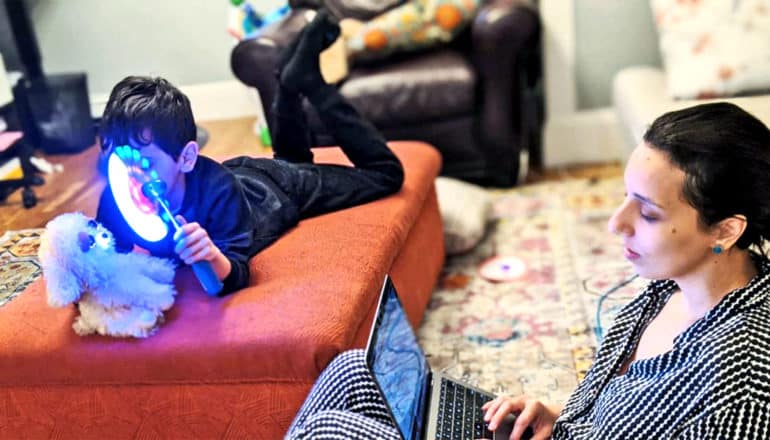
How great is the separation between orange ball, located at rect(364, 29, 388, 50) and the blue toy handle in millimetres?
1488

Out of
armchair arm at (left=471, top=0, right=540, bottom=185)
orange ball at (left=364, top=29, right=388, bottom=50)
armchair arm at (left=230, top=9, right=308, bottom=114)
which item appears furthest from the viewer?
orange ball at (left=364, top=29, right=388, bottom=50)

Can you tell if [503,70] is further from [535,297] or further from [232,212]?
[232,212]

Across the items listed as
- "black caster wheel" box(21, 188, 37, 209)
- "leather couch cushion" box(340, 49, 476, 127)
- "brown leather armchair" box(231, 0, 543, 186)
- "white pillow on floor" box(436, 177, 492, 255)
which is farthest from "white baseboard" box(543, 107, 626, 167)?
"black caster wheel" box(21, 188, 37, 209)

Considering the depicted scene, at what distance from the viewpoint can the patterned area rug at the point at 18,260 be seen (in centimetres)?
124

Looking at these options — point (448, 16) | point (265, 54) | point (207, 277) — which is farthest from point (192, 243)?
point (448, 16)

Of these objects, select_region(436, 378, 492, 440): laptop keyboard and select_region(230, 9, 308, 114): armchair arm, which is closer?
select_region(436, 378, 492, 440): laptop keyboard

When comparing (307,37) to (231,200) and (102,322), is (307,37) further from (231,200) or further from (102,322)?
(102,322)

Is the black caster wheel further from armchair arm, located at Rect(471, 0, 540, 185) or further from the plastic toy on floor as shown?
armchair arm, located at Rect(471, 0, 540, 185)

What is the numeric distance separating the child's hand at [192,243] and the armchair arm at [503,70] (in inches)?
60.4

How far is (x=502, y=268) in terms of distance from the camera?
225 centimetres

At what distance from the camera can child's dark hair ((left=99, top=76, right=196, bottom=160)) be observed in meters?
1.17

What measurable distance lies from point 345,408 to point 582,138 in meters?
Result: 2.09

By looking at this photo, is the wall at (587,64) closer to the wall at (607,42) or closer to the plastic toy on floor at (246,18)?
the wall at (607,42)

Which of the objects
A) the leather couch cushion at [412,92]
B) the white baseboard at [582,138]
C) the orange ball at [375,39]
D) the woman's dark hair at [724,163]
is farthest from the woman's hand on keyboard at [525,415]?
the white baseboard at [582,138]
